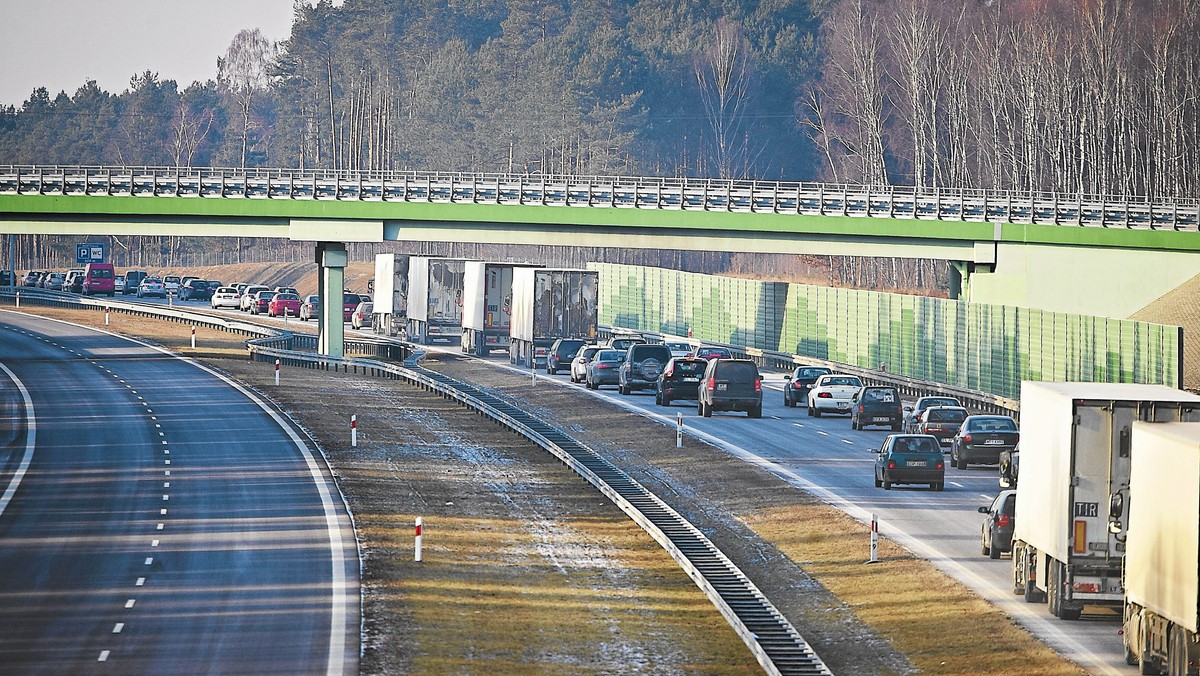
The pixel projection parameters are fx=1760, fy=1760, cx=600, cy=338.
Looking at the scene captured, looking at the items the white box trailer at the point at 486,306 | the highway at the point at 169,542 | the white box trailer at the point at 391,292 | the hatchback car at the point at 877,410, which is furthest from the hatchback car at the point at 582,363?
the white box trailer at the point at 391,292

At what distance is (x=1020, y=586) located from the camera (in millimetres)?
27141

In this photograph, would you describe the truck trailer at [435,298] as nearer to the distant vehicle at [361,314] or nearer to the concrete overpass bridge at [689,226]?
the concrete overpass bridge at [689,226]

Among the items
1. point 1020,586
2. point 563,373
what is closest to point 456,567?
point 1020,586

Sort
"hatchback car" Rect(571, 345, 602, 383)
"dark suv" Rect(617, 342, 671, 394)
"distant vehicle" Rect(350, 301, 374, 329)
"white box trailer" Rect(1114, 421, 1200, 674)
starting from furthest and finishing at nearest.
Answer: "distant vehicle" Rect(350, 301, 374, 329) → "hatchback car" Rect(571, 345, 602, 383) → "dark suv" Rect(617, 342, 671, 394) → "white box trailer" Rect(1114, 421, 1200, 674)

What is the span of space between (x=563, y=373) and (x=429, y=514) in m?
35.7

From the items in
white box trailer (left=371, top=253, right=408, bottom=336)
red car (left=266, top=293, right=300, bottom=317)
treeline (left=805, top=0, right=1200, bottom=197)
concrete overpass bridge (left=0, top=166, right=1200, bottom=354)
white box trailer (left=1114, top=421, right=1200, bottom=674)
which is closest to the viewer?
white box trailer (left=1114, top=421, right=1200, bottom=674)

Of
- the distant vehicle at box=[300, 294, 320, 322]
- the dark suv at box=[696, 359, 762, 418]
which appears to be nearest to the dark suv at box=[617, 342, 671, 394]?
the dark suv at box=[696, 359, 762, 418]

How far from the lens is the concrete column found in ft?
248

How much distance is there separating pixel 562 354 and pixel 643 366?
30.7 feet

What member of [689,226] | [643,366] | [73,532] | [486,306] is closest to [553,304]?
[689,226]

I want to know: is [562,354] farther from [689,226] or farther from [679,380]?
[679,380]

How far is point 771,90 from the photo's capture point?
163m

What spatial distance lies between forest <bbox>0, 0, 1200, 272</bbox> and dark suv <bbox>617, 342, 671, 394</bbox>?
162ft

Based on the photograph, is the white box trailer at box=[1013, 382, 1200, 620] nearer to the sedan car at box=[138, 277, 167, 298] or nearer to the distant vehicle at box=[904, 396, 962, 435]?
the distant vehicle at box=[904, 396, 962, 435]
